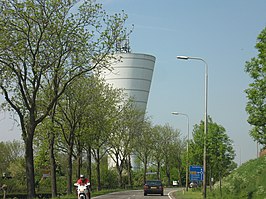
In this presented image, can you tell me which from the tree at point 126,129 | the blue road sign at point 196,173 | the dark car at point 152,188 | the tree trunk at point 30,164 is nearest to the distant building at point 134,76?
the tree at point 126,129

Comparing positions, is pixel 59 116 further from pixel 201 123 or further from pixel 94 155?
pixel 94 155

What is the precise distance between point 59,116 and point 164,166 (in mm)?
56447

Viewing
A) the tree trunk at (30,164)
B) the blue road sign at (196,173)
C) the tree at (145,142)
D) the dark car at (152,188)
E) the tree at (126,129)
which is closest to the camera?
the tree trunk at (30,164)

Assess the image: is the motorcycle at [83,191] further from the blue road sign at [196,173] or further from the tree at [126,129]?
the tree at [126,129]

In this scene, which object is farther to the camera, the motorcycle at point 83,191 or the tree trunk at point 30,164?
the tree trunk at point 30,164

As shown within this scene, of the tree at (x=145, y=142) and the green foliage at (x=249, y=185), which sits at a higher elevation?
the tree at (x=145, y=142)

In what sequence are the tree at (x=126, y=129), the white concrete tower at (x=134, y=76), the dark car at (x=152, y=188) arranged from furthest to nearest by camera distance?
the white concrete tower at (x=134, y=76), the tree at (x=126, y=129), the dark car at (x=152, y=188)

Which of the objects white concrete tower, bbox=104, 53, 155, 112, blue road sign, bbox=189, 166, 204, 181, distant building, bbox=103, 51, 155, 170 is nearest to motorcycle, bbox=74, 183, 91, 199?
blue road sign, bbox=189, 166, 204, 181

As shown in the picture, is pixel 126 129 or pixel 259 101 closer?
pixel 259 101

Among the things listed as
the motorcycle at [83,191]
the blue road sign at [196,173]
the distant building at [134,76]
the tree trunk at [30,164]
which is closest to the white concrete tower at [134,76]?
the distant building at [134,76]

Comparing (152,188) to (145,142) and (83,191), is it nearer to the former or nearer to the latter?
(83,191)

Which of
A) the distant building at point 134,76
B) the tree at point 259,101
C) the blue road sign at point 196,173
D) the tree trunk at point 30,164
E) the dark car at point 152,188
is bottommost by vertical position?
the dark car at point 152,188

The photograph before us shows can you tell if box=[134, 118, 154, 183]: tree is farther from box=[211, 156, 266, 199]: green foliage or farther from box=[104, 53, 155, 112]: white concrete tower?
box=[211, 156, 266, 199]: green foliage

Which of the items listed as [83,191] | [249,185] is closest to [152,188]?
[249,185]
